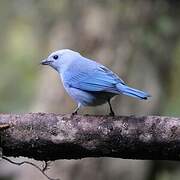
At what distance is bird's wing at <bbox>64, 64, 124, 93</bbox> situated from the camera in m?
3.89

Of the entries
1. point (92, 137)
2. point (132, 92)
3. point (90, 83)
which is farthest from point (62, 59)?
point (92, 137)

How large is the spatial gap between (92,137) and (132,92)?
45cm

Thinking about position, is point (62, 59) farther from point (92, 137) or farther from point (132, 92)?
point (92, 137)

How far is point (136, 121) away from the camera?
3.50 m

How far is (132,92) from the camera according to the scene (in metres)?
3.71

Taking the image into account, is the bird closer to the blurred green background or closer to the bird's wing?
the bird's wing

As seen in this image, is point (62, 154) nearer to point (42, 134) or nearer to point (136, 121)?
point (42, 134)

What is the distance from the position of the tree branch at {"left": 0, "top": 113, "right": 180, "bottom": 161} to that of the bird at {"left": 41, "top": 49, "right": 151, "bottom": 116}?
0.19 meters

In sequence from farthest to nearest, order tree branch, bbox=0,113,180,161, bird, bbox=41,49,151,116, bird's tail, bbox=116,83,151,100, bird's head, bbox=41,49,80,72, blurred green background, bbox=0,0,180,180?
blurred green background, bbox=0,0,180,180 < bird's head, bbox=41,49,80,72 < bird, bbox=41,49,151,116 < bird's tail, bbox=116,83,151,100 < tree branch, bbox=0,113,180,161

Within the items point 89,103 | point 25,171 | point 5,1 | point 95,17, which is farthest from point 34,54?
point 89,103

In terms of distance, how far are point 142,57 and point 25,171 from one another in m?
2.13

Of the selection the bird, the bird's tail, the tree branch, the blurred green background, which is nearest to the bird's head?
the bird

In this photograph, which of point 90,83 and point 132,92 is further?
point 90,83

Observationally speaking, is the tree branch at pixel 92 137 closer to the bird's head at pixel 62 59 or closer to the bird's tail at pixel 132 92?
the bird's tail at pixel 132 92
